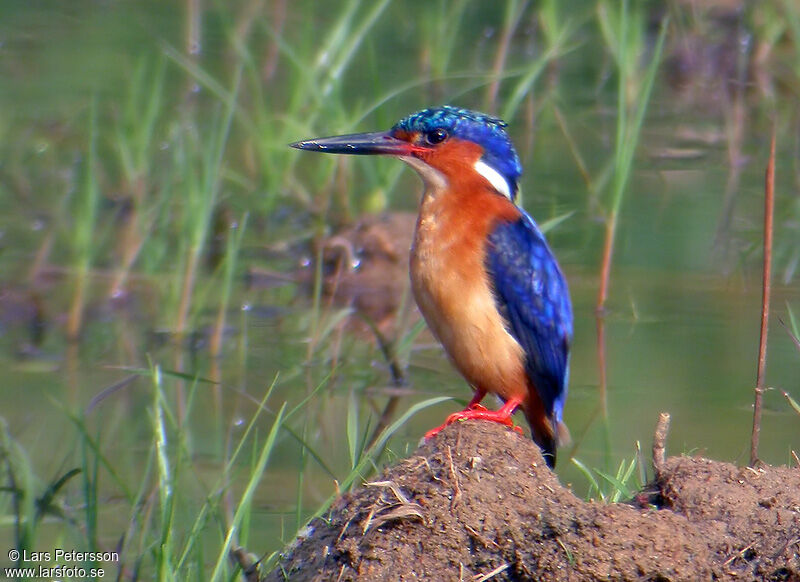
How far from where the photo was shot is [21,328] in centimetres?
613

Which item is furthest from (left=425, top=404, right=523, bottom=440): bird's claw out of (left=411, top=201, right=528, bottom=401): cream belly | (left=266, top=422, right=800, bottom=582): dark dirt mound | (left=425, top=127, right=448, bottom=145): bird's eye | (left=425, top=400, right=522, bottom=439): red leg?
(left=425, top=127, right=448, bottom=145): bird's eye

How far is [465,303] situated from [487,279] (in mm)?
134

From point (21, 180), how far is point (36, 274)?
1301mm

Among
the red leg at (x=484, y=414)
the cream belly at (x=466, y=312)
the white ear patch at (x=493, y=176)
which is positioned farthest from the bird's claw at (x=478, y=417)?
the white ear patch at (x=493, y=176)

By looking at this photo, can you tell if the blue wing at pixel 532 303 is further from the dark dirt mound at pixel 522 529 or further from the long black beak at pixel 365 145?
the dark dirt mound at pixel 522 529

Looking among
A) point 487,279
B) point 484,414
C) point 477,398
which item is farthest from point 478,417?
point 487,279

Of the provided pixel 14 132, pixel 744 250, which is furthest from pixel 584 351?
pixel 14 132

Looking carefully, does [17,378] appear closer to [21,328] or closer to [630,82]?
[21,328]

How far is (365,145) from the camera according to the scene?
441cm

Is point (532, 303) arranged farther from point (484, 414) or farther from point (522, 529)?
point (522, 529)

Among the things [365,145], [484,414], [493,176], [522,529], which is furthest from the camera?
[365,145]

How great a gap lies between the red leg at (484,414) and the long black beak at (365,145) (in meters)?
0.86

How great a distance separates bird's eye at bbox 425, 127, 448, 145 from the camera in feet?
14.1

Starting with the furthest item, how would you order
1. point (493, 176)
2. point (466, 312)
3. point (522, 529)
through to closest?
point (493, 176)
point (466, 312)
point (522, 529)
